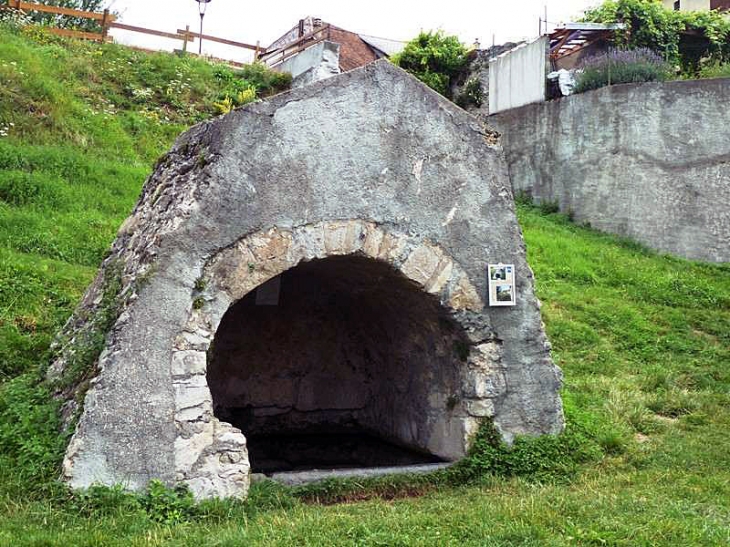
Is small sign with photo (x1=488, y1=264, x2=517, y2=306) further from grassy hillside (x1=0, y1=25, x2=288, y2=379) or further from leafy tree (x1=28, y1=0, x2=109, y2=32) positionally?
leafy tree (x1=28, y1=0, x2=109, y2=32)

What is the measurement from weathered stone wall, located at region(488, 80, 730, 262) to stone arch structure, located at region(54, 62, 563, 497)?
8.48 m

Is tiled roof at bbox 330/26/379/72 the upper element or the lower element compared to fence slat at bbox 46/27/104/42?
upper

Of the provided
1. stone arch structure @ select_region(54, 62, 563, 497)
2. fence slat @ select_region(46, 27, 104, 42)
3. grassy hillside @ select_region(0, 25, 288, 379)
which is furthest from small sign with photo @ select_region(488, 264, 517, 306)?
fence slat @ select_region(46, 27, 104, 42)

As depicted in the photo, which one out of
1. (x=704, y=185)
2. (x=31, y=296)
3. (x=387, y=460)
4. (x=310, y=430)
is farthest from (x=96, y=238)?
(x=704, y=185)

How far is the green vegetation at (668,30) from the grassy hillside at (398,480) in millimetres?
4891

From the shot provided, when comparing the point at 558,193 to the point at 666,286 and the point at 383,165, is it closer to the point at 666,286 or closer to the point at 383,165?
the point at 666,286

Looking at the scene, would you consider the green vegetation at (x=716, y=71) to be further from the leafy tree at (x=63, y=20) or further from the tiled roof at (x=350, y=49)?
the leafy tree at (x=63, y=20)

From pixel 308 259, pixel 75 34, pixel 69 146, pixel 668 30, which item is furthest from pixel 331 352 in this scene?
pixel 75 34

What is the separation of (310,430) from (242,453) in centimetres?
352

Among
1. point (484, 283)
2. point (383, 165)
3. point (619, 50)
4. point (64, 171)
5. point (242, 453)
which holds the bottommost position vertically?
point (242, 453)

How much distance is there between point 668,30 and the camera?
55.8ft

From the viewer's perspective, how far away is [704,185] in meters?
13.7

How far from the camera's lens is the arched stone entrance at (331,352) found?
5293 millimetres

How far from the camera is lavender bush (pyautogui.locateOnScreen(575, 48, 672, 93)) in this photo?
15016mm
